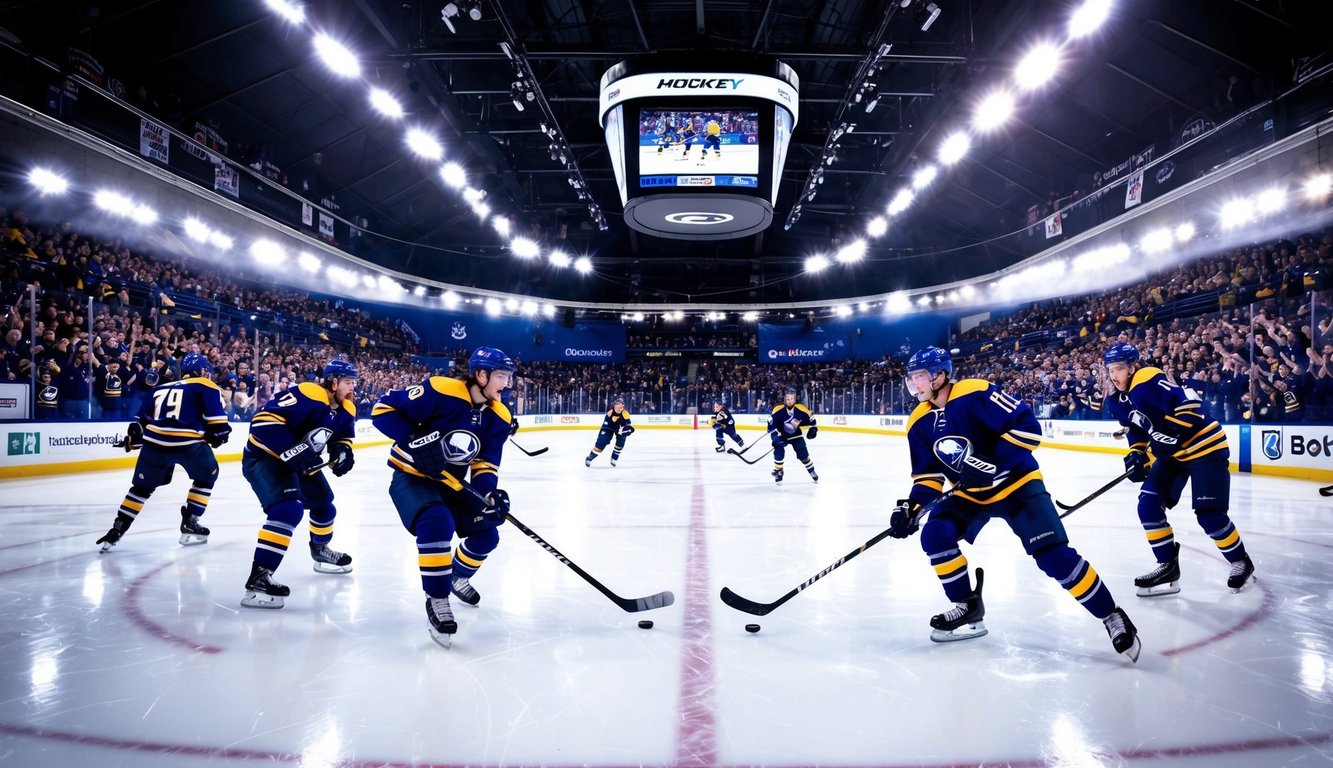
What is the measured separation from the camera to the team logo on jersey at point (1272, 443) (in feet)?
29.5

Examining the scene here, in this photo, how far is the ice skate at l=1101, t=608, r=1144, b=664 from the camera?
2535 mm

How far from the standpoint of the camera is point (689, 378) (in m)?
32.3

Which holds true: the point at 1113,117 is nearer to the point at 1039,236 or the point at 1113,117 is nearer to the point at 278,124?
the point at 1039,236

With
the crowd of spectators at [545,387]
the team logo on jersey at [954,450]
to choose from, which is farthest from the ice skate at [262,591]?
the crowd of spectators at [545,387]

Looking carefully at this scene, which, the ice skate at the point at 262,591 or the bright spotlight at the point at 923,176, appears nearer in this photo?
the ice skate at the point at 262,591

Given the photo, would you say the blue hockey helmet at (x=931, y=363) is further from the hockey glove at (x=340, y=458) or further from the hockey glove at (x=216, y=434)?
the hockey glove at (x=216, y=434)

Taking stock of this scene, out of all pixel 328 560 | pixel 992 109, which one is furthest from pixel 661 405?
pixel 328 560

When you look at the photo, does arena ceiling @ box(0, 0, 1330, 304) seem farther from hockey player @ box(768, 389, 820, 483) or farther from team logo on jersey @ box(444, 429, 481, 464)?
team logo on jersey @ box(444, 429, 481, 464)

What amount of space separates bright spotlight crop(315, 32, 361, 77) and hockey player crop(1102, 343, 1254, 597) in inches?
397

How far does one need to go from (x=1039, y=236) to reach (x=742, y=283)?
1416 centimetres

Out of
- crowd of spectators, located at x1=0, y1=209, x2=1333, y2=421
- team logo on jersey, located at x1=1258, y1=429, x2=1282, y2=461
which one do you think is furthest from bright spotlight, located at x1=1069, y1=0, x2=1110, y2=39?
team logo on jersey, located at x1=1258, y1=429, x2=1282, y2=461

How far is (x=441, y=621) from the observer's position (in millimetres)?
2783

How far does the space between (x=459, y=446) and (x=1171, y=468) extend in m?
3.83

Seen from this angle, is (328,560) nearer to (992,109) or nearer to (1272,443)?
(1272,443)
